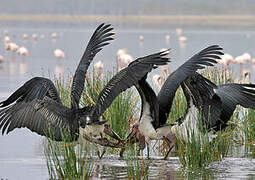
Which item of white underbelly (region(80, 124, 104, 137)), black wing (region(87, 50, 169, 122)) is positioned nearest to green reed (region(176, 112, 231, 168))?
black wing (region(87, 50, 169, 122))

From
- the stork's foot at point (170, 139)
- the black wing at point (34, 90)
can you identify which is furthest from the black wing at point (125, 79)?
the stork's foot at point (170, 139)

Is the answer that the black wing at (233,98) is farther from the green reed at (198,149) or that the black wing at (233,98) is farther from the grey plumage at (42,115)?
the grey plumage at (42,115)

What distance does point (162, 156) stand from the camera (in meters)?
10.3

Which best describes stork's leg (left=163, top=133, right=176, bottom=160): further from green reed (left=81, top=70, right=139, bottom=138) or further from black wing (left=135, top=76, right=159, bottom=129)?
green reed (left=81, top=70, right=139, bottom=138)

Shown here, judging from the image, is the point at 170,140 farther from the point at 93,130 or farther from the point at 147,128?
the point at 93,130

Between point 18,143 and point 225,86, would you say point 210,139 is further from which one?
point 18,143

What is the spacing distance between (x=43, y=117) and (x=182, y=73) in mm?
1829

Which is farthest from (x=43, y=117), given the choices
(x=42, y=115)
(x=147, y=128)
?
(x=147, y=128)

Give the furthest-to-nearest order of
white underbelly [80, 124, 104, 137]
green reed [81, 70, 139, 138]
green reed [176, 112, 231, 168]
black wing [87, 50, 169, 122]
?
green reed [81, 70, 139, 138]
white underbelly [80, 124, 104, 137]
green reed [176, 112, 231, 168]
black wing [87, 50, 169, 122]

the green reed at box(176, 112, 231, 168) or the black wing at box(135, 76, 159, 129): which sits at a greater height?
the black wing at box(135, 76, 159, 129)

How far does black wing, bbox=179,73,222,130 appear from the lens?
9062 mm

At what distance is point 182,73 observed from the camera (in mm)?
9047

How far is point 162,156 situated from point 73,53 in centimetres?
2805

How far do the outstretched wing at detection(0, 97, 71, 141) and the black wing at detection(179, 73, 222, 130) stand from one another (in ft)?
5.10
